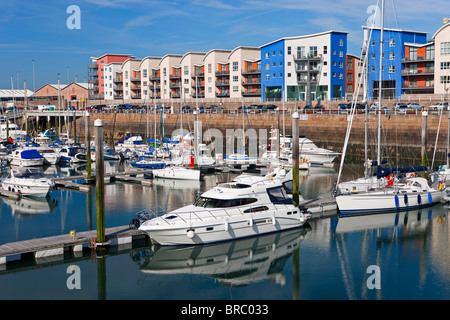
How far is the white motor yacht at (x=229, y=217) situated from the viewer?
70.9 ft

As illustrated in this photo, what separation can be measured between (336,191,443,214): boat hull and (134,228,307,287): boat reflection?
5353 mm

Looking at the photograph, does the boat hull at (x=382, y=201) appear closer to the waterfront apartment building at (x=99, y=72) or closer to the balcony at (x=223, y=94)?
the balcony at (x=223, y=94)

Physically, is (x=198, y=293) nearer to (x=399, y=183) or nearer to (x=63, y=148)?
(x=399, y=183)

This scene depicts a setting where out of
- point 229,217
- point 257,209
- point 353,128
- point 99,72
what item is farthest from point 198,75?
point 229,217

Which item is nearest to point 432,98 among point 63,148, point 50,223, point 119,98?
point 63,148

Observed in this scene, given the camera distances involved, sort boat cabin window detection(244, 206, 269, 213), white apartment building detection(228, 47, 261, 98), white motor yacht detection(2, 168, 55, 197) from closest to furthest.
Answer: boat cabin window detection(244, 206, 269, 213) → white motor yacht detection(2, 168, 55, 197) → white apartment building detection(228, 47, 261, 98)

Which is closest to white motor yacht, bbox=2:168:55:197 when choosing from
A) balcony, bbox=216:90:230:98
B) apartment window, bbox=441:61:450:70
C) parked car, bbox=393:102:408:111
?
parked car, bbox=393:102:408:111

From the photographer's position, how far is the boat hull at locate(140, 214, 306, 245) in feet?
70.5

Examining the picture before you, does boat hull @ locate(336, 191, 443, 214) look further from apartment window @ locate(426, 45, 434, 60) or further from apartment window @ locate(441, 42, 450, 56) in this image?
apartment window @ locate(426, 45, 434, 60)

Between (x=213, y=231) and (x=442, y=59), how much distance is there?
179 ft

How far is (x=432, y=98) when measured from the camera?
63375 millimetres

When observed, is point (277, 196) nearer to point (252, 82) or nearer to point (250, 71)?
point (252, 82)

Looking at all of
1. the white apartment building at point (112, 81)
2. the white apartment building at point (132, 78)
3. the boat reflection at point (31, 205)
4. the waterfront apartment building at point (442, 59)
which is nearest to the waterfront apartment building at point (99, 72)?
the white apartment building at point (112, 81)

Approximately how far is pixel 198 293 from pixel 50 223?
40.7 feet
